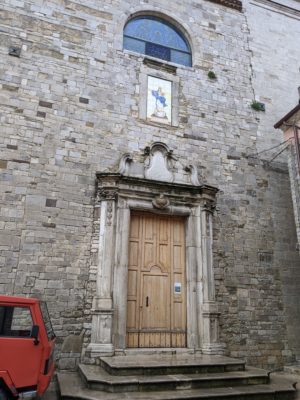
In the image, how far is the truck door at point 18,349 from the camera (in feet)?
12.3

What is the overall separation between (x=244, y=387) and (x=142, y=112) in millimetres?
5453

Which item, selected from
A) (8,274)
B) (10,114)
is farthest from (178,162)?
(8,274)

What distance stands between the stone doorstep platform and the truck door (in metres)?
0.78

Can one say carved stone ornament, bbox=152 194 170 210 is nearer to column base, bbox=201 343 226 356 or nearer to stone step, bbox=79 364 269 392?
column base, bbox=201 343 226 356

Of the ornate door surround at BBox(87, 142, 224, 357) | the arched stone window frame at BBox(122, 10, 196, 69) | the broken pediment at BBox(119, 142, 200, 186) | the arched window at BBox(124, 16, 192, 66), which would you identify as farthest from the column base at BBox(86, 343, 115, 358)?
the arched window at BBox(124, 16, 192, 66)

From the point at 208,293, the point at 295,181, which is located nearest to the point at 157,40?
the point at 295,181

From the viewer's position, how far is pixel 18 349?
12.5 feet

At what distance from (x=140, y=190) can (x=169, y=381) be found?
3.47 meters

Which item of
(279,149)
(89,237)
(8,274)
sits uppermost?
(279,149)

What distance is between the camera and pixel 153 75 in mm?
8016

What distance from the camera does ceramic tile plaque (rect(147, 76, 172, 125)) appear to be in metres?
7.77

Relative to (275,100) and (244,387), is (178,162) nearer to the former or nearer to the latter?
(275,100)

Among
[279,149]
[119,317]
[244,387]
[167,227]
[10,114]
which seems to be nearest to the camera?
[244,387]

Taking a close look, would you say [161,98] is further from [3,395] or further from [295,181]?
[3,395]
